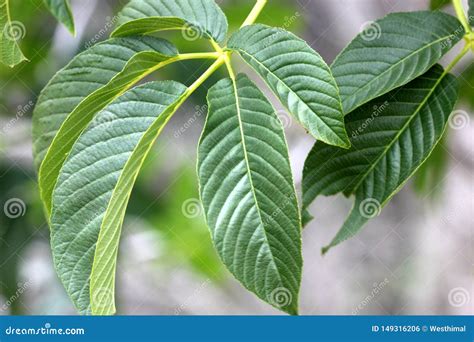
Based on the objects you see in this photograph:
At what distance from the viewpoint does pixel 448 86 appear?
72 cm

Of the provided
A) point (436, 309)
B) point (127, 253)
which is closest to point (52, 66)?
point (127, 253)

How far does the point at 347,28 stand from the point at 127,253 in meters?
0.84

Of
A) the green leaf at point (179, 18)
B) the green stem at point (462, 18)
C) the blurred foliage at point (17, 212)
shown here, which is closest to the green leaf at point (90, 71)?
the green leaf at point (179, 18)

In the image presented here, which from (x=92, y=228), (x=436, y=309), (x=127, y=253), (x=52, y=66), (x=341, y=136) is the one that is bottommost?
(x=436, y=309)

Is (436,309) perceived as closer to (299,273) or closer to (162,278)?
(162,278)

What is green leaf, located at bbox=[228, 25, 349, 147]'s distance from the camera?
57cm

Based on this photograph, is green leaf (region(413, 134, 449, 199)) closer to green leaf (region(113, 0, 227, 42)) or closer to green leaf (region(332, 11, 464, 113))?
green leaf (region(332, 11, 464, 113))

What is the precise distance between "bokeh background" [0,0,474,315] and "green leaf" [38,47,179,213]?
27 cm

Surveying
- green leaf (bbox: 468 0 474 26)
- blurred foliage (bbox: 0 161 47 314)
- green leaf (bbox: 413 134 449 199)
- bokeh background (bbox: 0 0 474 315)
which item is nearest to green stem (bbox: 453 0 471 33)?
green leaf (bbox: 468 0 474 26)

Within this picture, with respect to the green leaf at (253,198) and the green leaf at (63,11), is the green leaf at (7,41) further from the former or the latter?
the green leaf at (253,198)

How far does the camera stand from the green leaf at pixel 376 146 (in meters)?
0.71

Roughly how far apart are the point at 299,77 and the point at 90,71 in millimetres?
200

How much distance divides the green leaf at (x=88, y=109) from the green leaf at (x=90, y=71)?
33 mm

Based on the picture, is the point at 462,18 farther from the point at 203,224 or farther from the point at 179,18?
the point at 203,224
